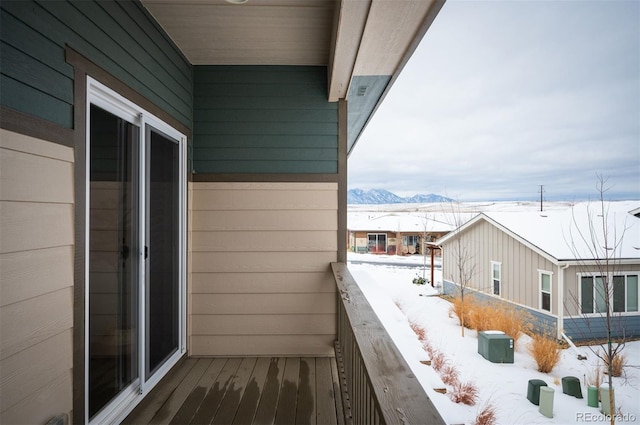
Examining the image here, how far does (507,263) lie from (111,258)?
25.4ft

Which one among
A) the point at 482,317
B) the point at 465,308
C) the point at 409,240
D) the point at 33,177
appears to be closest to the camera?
the point at 33,177

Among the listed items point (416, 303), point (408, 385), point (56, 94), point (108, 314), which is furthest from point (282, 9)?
point (416, 303)

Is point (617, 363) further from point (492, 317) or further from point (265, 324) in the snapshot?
point (265, 324)

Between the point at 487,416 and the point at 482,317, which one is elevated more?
the point at 482,317

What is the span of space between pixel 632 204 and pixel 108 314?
6.31 m

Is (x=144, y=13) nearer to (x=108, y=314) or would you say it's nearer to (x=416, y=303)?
(x=108, y=314)

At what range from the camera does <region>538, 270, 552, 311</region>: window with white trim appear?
20.6ft

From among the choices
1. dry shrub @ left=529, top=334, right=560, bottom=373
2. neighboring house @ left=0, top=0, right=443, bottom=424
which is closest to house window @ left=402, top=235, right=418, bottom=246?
dry shrub @ left=529, top=334, right=560, bottom=373

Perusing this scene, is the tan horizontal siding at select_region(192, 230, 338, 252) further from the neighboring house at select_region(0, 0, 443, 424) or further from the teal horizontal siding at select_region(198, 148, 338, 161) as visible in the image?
the teal horizontal siding at select_region(198, 148, 338, 161)

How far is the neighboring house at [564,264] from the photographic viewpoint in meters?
5.04

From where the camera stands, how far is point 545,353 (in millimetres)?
6230

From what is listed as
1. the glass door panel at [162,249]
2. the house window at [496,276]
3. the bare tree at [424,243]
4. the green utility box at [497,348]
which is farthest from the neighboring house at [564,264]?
the glass door panel at [162,249]

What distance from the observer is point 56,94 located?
4.59 feet

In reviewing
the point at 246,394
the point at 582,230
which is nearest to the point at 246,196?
the point at 246,394
